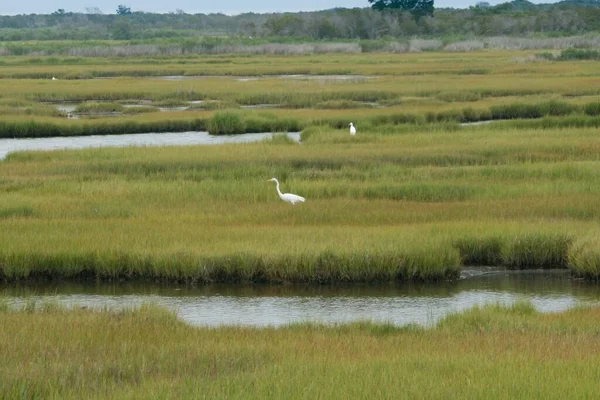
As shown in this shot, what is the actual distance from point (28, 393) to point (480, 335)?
15.8 ft

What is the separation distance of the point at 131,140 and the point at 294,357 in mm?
25494

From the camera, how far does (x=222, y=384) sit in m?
8.37

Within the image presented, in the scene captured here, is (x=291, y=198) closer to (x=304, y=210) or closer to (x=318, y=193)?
(x=304, y=210)

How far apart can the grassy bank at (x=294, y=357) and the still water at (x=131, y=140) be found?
2062 cm

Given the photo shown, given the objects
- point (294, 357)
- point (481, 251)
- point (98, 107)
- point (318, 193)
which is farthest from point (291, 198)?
point (98, 107)

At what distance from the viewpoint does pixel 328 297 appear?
14.9 metres

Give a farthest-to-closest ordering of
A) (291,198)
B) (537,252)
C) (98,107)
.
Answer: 1. (98,107)
2. (291,198)
3. (537,252)

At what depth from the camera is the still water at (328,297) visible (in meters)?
13.7

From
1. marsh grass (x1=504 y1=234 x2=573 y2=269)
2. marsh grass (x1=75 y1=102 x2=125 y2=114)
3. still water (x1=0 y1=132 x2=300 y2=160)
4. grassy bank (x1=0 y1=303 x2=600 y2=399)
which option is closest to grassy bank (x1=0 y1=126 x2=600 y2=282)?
marsh grass (x1=504 y1=234 x2=573 y2=269)

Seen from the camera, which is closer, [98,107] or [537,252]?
[537,252]

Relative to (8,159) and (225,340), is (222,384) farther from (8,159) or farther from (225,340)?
(8,159)

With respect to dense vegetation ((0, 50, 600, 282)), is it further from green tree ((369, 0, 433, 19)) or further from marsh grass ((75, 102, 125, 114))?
green tree ((369, 0, 433, 19))

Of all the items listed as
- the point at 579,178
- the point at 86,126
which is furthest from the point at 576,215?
the point at 86,126

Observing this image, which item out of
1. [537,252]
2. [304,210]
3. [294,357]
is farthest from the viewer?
[304,210]
